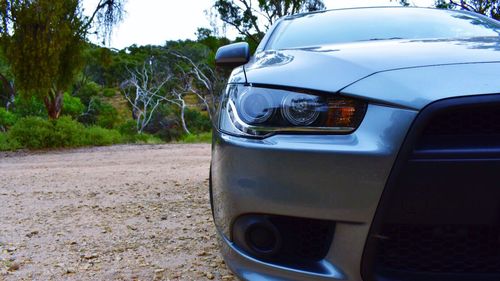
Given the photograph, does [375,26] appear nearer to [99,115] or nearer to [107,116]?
[107,116]

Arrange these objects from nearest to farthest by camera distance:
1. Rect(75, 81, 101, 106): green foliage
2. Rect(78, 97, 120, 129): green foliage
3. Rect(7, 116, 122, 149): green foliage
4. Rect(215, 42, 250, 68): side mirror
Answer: Rect(215, 42, 250, 68): side mirror < Rect(7, 116, 122, 149): green foliage < Rect(78, 97, 120, 129): green foliage < Rect(75, 81, 101, 106): green foliage

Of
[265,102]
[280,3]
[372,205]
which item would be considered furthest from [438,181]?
[280,3]

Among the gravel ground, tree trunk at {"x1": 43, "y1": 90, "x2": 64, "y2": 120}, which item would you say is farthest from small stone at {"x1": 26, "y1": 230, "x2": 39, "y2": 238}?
tree trunk at {"x1": 43, "y1": 90, "x2": 64, "y2": 120}

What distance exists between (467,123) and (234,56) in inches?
48.1

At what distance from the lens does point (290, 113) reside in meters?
1.42

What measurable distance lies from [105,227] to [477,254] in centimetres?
242

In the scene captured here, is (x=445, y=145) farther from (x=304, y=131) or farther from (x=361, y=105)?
(x=304, y=131)

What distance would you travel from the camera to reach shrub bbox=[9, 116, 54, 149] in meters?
10.4

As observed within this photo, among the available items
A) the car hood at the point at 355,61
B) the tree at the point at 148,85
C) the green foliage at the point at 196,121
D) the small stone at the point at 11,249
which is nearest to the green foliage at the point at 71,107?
the tree at the point at 148,85

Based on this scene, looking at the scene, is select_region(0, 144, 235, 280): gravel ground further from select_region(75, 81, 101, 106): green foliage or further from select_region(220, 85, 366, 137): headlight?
select_region(75, 81, 101, 106): green foliage

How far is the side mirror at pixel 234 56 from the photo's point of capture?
7.15 feet

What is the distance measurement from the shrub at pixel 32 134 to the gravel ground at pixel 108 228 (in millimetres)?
5487

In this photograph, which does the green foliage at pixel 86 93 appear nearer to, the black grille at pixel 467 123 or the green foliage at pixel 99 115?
the green foliage at pixel 99 115

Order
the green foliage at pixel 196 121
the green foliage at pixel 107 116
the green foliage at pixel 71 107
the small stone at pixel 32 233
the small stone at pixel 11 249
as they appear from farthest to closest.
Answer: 1. the green foliage at pixel 196 121
2. the green foliage at pixel 107 116
3. the green foliage at pixel 71 107
4. the small stone at pixel 32 233
5. the small stone at pixel 11 249
